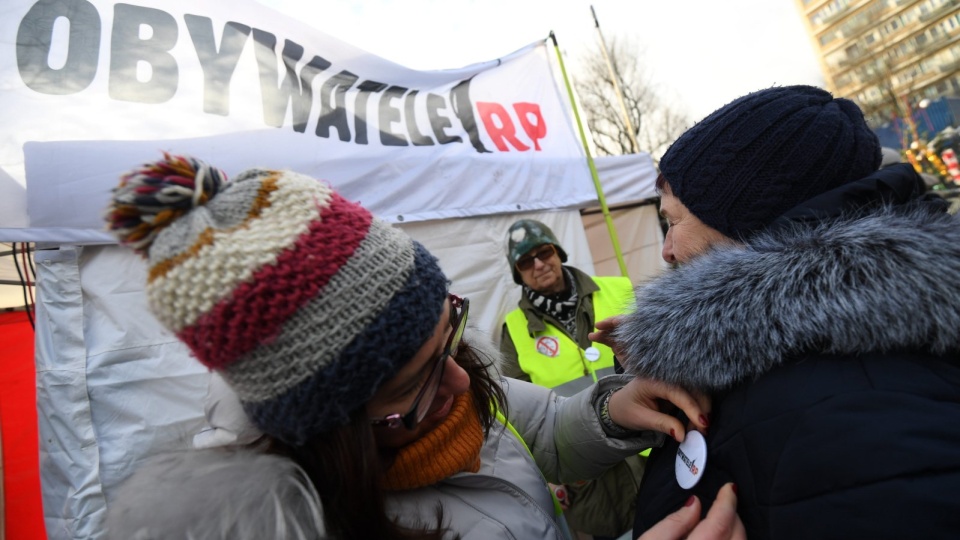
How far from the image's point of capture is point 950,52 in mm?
38500

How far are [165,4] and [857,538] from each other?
3499 millimetres

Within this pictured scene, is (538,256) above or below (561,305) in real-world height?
above

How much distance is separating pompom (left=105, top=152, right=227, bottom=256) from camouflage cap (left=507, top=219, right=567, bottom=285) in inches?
92.7

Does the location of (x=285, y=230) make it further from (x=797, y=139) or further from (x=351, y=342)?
(x=797, y=139)

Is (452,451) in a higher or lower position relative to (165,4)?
lower

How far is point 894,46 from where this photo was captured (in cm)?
3192

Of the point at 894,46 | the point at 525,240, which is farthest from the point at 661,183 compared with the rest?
the point at 894,46

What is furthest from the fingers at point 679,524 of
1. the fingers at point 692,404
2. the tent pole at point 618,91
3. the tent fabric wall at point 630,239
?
the tent pole at point 618,91

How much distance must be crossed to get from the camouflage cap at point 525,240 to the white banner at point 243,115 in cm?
60

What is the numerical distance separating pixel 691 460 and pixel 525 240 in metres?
2.27

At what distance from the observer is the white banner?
7.14ft

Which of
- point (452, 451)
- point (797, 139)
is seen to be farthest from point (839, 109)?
point (452, 451)

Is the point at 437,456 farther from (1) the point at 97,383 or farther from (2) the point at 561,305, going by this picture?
(1) the point at 97,383

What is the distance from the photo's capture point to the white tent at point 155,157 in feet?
7.04
